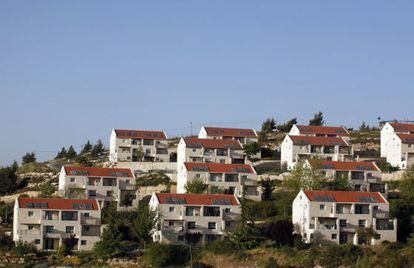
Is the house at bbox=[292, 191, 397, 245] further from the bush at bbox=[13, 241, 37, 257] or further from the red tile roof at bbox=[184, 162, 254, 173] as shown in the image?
the bush at bbox=[13, 241, 37, 257]

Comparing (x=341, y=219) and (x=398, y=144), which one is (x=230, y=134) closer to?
(x=398, y=144)

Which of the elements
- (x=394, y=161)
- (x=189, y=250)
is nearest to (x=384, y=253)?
(x=189, y=250)

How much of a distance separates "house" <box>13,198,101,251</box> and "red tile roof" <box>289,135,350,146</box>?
34.3m

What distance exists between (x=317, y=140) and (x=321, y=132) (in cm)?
782

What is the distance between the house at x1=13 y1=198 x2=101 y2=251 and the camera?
260ft

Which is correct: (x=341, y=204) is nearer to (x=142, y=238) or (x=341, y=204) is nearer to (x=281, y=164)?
(x=142, y=238)

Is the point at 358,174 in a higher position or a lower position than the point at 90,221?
higher

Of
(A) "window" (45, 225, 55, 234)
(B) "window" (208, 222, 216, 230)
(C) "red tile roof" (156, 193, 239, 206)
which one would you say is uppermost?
(C) "red tile roof" (156, 193, 239, 206)

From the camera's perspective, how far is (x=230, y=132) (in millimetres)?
121562

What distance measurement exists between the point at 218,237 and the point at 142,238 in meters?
7.75

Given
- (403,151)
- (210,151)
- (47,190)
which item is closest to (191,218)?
(47,190)

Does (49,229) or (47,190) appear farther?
(47,190)

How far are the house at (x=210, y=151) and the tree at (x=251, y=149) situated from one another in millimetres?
860

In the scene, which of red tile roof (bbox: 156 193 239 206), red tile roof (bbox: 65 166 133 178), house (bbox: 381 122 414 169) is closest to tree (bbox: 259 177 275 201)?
red tile roof (bbox: 156 193 239 206)
